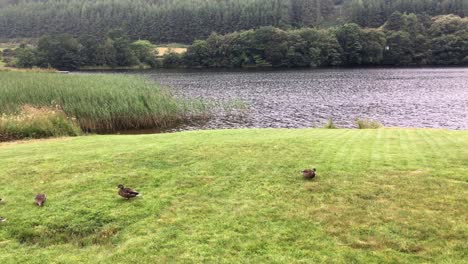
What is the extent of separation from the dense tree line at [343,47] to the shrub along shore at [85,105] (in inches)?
3299

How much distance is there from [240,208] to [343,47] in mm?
112813

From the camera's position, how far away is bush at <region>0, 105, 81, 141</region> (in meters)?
21.9

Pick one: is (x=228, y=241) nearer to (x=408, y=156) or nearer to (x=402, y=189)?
(x=402, y=189)

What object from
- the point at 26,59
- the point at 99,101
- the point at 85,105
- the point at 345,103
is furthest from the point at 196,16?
the point at 85,105

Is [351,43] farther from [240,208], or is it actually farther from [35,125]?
[240,208]

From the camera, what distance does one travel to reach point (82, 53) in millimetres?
115625

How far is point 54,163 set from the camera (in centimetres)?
1132

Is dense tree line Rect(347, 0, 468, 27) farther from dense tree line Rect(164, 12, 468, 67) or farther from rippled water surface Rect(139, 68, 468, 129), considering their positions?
rippled water surface Rect(139, 68, 468, 129)

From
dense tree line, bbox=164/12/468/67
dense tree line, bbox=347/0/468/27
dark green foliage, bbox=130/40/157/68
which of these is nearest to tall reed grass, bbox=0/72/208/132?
dense tree line, bbox=164/12/468/67

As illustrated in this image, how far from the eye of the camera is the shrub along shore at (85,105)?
2358cm

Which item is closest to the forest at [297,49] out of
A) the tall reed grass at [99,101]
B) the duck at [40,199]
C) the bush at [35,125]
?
the tall reed grass at [99,101]

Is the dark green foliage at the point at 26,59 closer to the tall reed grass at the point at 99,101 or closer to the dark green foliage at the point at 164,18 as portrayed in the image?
the dark green foliage at the point at 164,18

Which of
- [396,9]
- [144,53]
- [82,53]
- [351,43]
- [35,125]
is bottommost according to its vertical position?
[35,125]

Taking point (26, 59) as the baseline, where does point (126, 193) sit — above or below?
below
